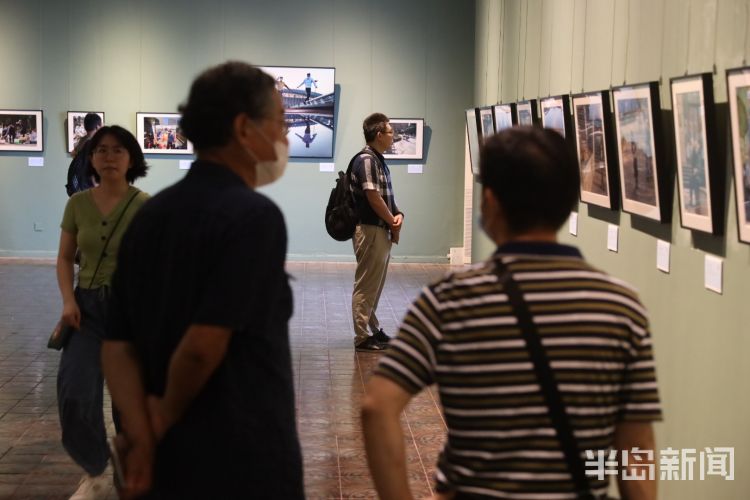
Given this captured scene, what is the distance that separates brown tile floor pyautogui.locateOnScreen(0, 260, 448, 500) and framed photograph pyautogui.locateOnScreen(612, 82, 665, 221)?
1995 mm

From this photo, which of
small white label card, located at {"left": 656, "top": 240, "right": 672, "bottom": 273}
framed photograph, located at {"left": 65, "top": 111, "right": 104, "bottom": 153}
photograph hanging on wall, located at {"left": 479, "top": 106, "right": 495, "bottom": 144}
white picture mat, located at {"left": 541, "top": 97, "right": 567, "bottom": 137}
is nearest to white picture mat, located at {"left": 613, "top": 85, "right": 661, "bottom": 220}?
small white label card, located at {"left": 656, "top": 240, "right": 672, "bottom": 273}

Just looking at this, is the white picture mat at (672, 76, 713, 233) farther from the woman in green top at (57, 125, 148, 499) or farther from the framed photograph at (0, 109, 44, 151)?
the framed photograph at (0, 109, 44, 151)

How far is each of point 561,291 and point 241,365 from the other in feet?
2.77

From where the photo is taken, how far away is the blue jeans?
485 cm

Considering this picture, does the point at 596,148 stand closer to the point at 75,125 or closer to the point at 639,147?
the point at 639,147

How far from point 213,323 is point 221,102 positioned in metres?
0.57

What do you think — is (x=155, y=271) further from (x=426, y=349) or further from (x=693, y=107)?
(x=693, y=107)

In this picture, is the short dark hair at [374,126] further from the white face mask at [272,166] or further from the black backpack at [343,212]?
the white face mask at [272,166]

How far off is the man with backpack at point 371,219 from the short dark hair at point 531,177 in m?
6.84

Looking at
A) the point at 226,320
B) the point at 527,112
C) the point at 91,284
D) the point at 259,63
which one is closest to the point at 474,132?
the point at 527,112

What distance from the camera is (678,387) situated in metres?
4.73

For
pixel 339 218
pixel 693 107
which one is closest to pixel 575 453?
pixel 693 107

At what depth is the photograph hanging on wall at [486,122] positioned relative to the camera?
10.4 m

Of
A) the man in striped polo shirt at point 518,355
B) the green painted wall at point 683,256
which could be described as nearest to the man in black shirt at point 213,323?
the man in striped polo shirt at point 518,355
